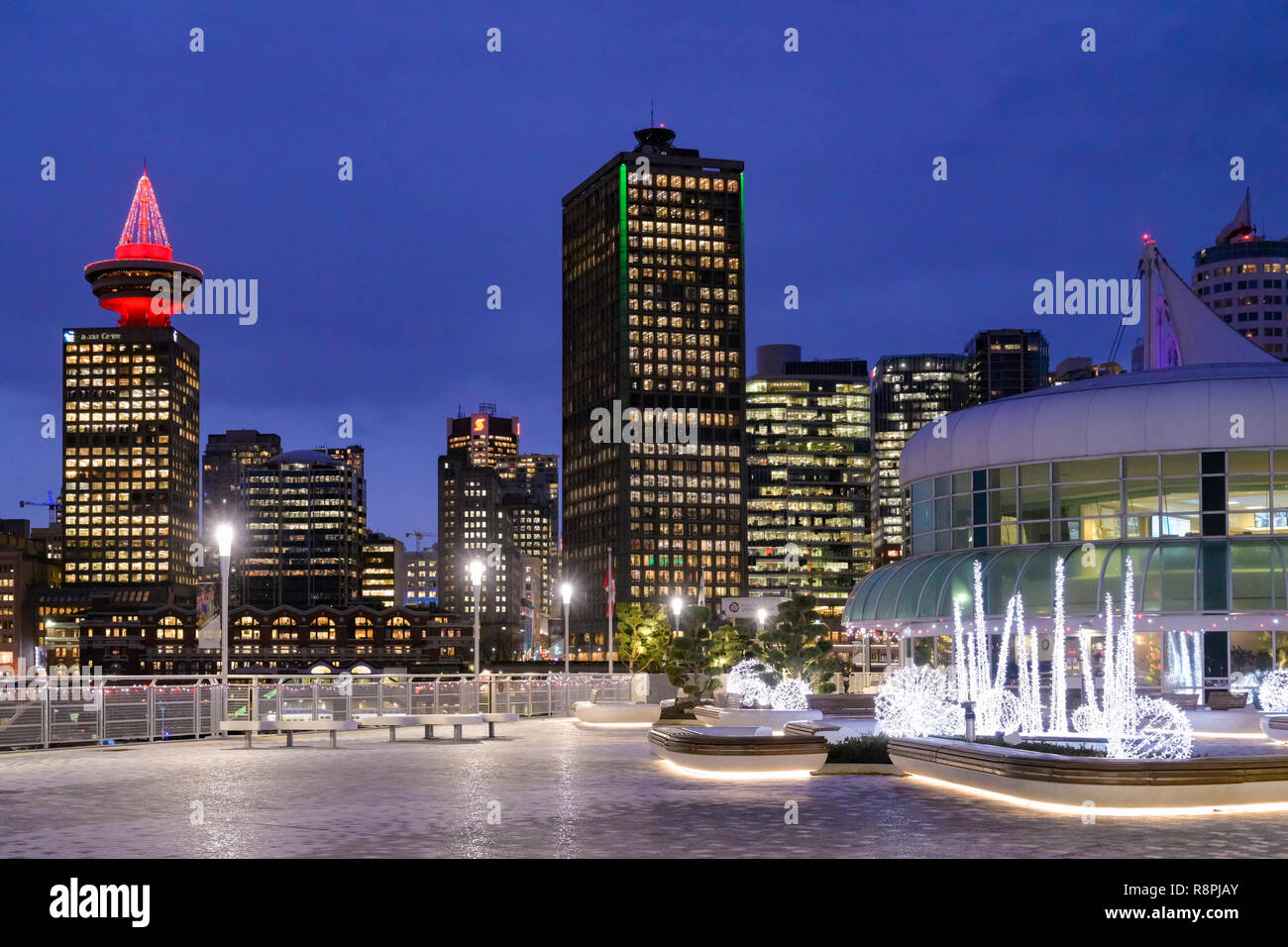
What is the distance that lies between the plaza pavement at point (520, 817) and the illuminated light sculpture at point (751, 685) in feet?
42.1

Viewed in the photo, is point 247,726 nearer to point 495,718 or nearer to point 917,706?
point 495,718

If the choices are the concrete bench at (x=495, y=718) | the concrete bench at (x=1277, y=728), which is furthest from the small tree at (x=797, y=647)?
the concrete bench at (x=1277, y=728)

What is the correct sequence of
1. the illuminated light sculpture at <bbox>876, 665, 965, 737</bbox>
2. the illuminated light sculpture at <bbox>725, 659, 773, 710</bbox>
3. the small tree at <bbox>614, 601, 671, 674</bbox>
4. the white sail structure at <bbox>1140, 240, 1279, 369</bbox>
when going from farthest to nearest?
the white sail structure at <bbox>1140, 240, 1279, 369</bbox>, the small tree at <bbox>614, 601, 671, 674</bbox>, the illuminated light sculpture at <bbox>725, 659, 773, 710</bbox>, the illuminated light sculpture at <bbox>876, 665, 965, 737</bbox>

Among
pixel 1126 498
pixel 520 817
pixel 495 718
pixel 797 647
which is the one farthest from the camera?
pixel 1126 498

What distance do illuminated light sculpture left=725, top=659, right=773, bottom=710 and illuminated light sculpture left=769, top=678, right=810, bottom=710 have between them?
0.96ft

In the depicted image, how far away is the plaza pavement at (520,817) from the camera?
14039mm

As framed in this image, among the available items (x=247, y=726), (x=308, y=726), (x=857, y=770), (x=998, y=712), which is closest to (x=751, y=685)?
(x=998, y=712)

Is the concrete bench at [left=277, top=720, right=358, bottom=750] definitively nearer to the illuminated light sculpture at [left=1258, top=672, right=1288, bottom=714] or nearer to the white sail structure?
the illuminated light sculpture at [left=1258, top=672, right=1288, bottom=714]

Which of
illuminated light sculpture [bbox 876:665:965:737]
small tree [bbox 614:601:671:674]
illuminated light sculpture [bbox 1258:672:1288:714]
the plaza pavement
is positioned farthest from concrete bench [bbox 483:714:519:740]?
small tree [bbox 614:601:671:674]

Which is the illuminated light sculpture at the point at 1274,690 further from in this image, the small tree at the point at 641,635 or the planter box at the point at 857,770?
the small tree at the point at 641,635

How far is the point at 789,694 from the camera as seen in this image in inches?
1522

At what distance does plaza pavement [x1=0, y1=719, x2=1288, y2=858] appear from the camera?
46.1 feet

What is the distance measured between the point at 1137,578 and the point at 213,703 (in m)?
32.7
